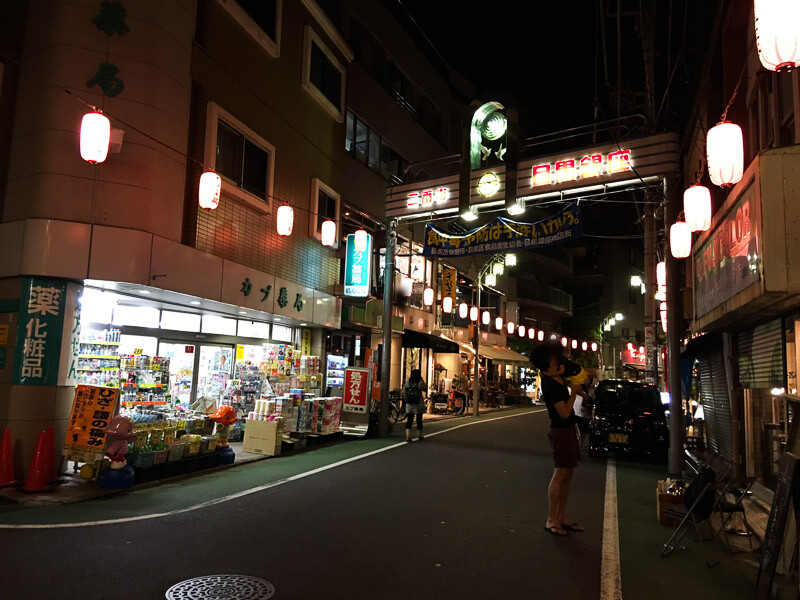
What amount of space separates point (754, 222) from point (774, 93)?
352 centimetres

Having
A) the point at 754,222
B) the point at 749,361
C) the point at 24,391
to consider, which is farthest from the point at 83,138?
the point at 749,361

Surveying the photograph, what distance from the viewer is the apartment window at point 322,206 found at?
17.1 meters

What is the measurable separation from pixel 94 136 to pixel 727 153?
9689 mm

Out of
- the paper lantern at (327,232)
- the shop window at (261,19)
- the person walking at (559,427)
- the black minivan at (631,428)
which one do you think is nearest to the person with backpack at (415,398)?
the black minivan at (631,428)

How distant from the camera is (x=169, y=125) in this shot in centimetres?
1100

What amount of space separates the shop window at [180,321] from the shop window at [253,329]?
1639 millimetres

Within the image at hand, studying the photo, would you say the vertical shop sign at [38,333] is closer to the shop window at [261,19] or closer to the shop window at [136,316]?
the shop window at [136,316]

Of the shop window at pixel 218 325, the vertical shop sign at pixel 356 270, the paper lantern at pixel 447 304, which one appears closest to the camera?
the shop window at pixel 218 325

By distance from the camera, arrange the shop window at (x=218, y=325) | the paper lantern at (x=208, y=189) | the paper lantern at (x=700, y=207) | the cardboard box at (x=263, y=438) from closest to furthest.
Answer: the paper lantern at (x=700, y=207), the paper lantern at (x=208, y=189), the cardboard box at (x=263, y=438), the shop window at (x=218, y=325)

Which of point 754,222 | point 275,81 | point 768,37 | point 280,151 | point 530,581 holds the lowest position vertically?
point 530,581

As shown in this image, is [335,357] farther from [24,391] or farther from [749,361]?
[749,361]

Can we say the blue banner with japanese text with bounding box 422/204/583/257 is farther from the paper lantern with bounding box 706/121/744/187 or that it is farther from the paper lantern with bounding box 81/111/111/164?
the paper lantern with bounding box 81/111/111/164

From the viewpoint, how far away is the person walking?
22.4ft

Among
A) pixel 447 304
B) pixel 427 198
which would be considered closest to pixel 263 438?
pixel 427 198
